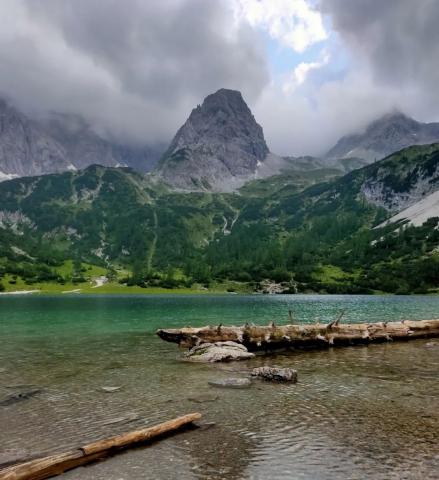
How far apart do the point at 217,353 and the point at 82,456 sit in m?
23.4

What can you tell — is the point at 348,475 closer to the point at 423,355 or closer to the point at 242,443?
the point at 242,443

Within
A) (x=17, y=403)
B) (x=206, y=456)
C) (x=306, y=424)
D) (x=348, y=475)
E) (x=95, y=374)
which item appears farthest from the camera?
(x=95, y=374)

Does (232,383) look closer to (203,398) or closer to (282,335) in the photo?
(203,398)

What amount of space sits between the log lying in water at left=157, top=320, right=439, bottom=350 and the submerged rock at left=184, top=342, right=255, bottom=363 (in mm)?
1427

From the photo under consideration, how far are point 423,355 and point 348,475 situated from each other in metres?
28.3

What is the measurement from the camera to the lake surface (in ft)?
48.4

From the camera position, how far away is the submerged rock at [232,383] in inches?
1073

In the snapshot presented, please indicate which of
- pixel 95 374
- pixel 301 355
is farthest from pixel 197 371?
pixel 301 355

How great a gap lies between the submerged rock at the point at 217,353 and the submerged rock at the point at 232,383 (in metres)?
9.14

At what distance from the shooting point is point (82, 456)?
1492cm

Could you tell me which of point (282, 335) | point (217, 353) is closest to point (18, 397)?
point (217, 353)

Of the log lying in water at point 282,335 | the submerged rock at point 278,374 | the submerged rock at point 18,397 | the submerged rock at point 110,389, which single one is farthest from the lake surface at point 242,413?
the log lying in water at point 282,335

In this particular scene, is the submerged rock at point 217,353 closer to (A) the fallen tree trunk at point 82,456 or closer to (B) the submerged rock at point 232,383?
(B) the submerged rock at point 232,383

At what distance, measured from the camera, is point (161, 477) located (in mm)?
13961
